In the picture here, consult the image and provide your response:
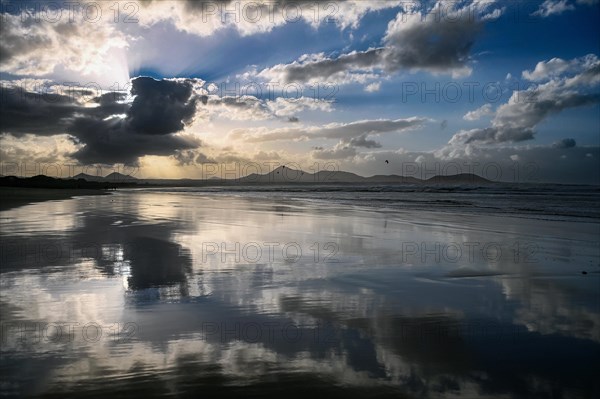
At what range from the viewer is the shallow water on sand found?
4.14 meters

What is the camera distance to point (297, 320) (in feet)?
19.3

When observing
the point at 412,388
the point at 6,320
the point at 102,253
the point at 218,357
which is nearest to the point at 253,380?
the point at 218,357

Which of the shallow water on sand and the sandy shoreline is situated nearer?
the shallow water on sand

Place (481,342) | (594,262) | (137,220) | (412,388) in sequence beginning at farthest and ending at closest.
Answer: (137,220) → (594,262) → (481,342) → (412,388)

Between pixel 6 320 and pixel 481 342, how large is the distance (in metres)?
6.56

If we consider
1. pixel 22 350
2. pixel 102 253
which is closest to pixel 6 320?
pixel 22 350

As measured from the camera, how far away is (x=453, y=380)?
420 centimetres

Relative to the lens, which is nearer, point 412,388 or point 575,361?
point 412,388

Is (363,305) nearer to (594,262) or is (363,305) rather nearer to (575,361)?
(575,361)

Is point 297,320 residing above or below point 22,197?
below

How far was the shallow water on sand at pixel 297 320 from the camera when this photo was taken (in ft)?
13.6

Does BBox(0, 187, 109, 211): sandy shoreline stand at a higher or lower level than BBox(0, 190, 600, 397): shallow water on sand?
higher

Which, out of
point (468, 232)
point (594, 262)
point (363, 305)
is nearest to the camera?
point (363, 305)

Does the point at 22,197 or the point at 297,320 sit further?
the point at 22,197
